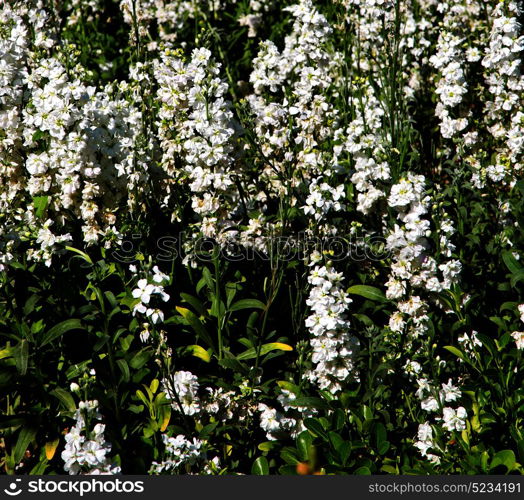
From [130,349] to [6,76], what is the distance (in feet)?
5.00

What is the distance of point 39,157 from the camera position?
365 cm

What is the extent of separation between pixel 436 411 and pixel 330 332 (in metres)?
0.63

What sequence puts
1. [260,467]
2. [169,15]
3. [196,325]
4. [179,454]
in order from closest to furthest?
[179,454] → [260,467] → [196,325] → [169,15]

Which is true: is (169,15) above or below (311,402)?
above

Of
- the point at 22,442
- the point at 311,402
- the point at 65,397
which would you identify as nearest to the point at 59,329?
the point at 65,397

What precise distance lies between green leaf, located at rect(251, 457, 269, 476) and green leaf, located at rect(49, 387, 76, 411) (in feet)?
2.79

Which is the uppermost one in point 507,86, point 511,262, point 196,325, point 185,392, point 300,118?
point 507,86

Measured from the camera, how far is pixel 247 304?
369 cm

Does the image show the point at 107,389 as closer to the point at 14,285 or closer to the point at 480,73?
the point at 14,285

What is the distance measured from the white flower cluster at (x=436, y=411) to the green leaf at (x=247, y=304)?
85 cm

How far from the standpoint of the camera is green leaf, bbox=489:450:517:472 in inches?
122

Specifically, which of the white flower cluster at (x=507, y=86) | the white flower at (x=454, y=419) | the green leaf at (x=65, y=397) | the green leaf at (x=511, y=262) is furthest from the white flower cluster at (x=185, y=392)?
the white flower cluster at (x=507, y=86)

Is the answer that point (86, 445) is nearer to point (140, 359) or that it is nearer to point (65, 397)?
point (65, 397)

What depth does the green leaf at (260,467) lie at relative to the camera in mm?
3252
